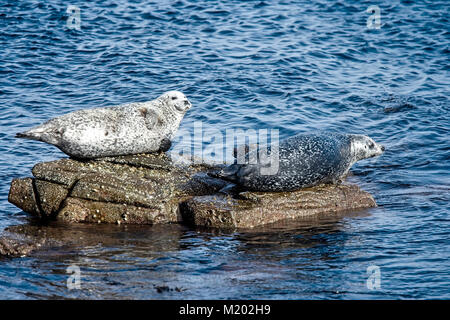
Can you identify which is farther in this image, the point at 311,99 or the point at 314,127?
the point at 311,99

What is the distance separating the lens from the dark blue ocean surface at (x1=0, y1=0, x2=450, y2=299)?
6.71 meters

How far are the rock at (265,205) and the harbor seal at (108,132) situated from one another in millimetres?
1125

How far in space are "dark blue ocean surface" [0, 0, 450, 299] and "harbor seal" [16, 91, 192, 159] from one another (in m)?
1.08

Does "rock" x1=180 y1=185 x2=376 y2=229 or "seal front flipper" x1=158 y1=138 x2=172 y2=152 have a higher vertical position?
"seal front flipper" x1=158 y1=138 x2=172 y2=152

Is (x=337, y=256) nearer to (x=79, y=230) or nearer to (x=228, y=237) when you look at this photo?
(x=228, y=237)

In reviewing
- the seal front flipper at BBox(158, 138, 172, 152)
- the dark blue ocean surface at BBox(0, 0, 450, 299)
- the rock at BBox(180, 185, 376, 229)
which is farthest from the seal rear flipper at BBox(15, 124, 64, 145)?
the rock at BBox(180, 185, 376, 229)

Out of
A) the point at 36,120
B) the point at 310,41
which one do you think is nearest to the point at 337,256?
the point at 36,120

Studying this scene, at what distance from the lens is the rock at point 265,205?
807 centimetres

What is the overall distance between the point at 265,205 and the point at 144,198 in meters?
1.50

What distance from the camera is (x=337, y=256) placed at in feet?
23.8

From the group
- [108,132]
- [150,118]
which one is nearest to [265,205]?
[150,118]

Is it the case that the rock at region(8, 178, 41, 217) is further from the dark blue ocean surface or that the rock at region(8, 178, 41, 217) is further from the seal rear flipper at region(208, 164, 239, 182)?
the seal rear flipper at region(208, 164, 239, 182)

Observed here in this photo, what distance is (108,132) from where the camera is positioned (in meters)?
8.59

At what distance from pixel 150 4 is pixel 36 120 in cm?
759
